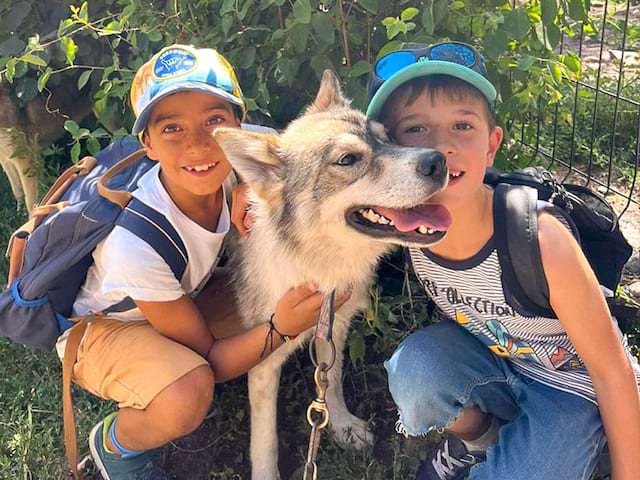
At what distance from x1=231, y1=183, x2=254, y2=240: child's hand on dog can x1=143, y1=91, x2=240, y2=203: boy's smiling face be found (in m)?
0.21

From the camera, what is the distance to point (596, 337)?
2240mm

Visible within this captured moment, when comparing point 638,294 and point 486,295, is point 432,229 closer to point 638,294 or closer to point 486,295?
point 486,295

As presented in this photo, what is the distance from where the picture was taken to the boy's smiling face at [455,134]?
2207mm

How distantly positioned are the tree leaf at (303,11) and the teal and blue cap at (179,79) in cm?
40

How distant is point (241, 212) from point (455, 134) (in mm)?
965

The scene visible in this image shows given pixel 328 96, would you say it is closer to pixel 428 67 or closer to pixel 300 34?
pixel 300 34

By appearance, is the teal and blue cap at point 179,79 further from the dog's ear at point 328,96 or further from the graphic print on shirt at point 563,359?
the graphic print on shirt at point 563,359

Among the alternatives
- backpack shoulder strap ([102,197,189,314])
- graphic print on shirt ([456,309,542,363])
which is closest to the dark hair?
graphic print on shirt ([456,309,542,363])

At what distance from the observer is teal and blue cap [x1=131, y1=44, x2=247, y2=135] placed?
2512 mm

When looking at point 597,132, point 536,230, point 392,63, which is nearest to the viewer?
point 536,230

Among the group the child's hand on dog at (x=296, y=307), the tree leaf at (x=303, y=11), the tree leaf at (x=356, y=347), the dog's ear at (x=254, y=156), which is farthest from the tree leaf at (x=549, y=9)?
the tree leaf at (x=356, y=347)

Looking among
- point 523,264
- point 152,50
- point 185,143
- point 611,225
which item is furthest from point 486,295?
point 152,50

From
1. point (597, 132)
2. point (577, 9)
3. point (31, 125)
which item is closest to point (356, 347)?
point (577, 9)

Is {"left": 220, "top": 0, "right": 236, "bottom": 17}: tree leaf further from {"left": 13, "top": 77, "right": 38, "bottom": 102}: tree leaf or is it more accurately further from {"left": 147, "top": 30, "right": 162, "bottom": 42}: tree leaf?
{"left": 13, "top": 77, "right": 38, "bottom": 102}: tree leaf
